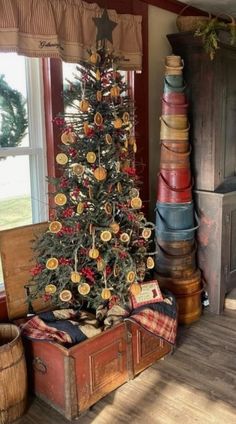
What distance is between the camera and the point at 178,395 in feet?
7.59

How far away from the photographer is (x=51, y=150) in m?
A: 2.71

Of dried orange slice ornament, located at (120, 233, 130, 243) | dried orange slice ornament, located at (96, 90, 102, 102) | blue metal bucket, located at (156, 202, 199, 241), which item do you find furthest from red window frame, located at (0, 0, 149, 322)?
dried orange slice ornament, located at (120, 233, 130, 243)

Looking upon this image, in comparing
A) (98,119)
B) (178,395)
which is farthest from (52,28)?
(178,395)

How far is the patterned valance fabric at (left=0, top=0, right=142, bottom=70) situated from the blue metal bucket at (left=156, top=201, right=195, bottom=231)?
41.9 inches

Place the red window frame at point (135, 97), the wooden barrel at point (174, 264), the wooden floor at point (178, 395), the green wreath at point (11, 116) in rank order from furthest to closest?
the wooden barrel at point (174, 264) → the red window frame at point (135, 97) → the green wreath at point (11, 116) → the wooden floor at point (178, 395)

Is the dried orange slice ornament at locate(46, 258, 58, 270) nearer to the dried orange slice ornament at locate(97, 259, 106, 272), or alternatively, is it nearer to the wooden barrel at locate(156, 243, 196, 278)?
the dried orange slice ornament at locate(97, 259, 106, 272)

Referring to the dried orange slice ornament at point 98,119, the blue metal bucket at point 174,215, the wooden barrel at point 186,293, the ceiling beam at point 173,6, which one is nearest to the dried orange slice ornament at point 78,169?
the dried orange slice ornament at point 98,119

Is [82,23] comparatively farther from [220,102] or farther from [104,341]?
[104,341]

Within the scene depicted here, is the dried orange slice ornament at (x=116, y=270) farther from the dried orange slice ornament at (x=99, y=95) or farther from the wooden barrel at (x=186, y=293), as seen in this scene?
the dried orange slice ornament at (x=99, y=95)

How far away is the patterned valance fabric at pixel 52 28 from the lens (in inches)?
88.4

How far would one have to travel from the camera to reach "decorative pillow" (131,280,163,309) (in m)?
2.51

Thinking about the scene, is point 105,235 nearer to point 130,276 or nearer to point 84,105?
point 130,276

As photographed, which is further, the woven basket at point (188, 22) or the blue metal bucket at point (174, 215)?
the woven basket at point (188, 22)

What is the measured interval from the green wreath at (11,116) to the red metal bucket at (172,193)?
3.51 ft
